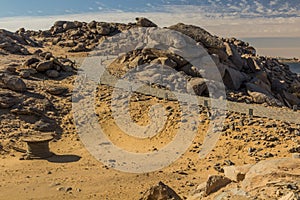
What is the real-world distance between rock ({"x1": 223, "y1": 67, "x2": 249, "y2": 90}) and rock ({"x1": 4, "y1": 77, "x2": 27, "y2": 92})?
9127mm

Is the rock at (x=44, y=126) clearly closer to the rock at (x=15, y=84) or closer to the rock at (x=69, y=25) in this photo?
the rock at (x=15, y=84)

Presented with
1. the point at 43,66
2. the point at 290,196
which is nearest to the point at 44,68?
the point at 43,66

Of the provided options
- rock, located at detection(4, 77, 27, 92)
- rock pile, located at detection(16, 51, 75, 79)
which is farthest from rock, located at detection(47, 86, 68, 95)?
rock pile, located at detection(16, 51, 75, 79)

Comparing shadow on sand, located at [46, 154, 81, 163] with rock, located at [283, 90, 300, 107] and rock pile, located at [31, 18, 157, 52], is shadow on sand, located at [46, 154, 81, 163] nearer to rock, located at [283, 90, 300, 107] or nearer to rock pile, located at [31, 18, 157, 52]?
rock, located at [283, 90, 300, 107]

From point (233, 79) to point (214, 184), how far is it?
12.2 m

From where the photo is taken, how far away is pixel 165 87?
15766 millimetres

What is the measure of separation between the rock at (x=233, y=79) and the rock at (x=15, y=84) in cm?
913

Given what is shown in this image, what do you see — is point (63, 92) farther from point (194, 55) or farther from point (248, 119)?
point (248, 119)

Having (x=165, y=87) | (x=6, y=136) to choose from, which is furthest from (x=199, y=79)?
(x=6, y=136)

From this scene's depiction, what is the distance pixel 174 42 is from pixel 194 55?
3.72ft

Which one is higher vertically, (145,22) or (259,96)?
(145,22)

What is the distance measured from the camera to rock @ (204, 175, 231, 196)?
645 cm

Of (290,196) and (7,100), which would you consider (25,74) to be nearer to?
(7,100)

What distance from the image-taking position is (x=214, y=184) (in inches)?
256
